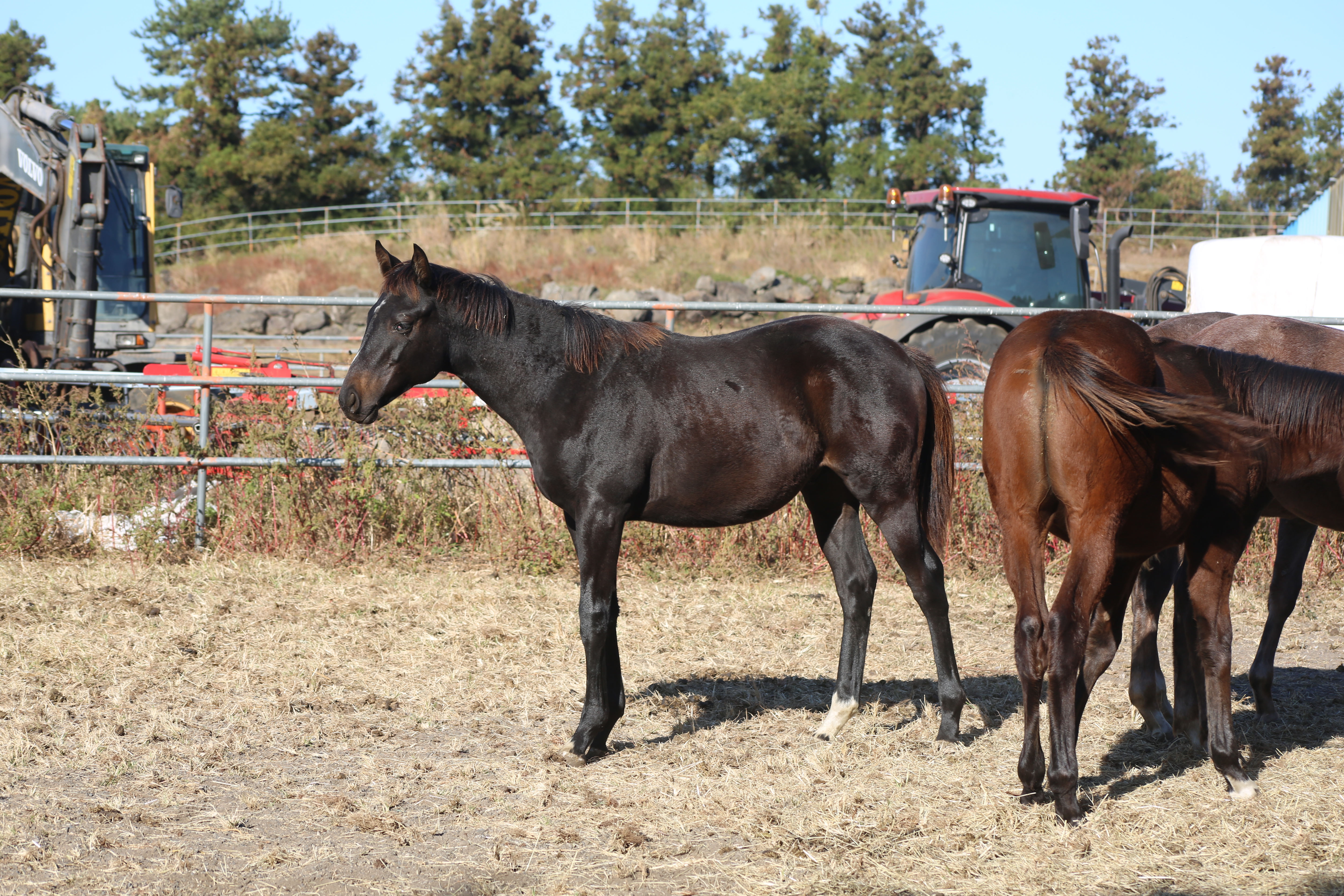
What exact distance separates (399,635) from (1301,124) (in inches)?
1697

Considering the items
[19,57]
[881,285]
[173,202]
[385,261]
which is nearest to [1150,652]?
[385,261]

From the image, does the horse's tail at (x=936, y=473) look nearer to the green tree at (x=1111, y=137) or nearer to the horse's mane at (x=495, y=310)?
the horse's mane at (x=495, y=310)

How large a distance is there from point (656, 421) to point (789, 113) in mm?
31306

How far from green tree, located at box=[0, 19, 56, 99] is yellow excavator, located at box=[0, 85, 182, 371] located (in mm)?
28749

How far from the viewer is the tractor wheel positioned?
27.0 feet

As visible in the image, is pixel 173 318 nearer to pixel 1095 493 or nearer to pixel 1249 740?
pixel 1249 740

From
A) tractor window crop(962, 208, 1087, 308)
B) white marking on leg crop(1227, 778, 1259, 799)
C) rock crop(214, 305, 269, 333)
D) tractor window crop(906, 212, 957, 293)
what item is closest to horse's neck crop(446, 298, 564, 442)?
white marking on leg crop(1227, 778, 1259, 799)

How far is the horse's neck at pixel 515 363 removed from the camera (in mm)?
4020

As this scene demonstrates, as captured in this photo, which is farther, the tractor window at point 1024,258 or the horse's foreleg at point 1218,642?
the tractor window at point 1024,258

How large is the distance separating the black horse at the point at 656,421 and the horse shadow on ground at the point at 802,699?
0.26m

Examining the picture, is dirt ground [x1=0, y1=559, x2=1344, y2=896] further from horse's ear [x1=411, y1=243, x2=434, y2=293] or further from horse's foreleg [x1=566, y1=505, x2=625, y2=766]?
horse's ear [x1=411, y1=243, x2=434, y2=293]

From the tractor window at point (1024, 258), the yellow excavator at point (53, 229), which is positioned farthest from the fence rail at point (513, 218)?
the tractor window at point (1024, 258)

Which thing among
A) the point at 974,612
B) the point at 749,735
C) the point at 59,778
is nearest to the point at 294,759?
the point at 59,778

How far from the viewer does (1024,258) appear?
33.5 ft
